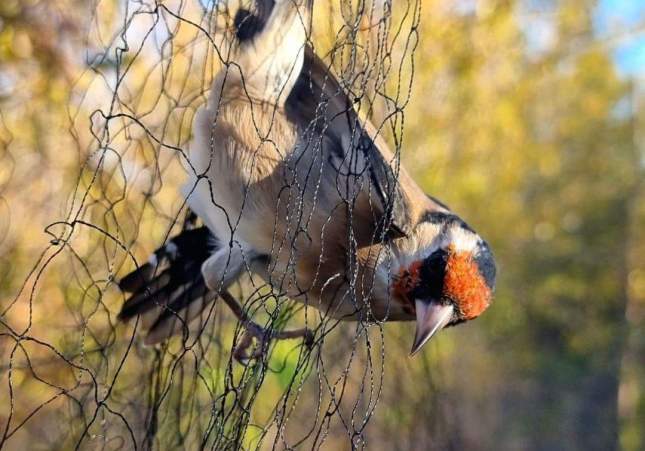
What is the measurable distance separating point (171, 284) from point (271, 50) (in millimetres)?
756

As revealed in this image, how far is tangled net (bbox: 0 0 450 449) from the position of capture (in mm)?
1607

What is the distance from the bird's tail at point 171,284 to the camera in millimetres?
2266

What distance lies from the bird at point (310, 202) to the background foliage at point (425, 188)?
0.11m

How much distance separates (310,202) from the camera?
1.97 m

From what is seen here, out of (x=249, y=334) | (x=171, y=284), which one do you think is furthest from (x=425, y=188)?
(x=249, y=334)

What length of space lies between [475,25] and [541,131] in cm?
434

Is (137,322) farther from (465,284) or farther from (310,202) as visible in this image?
(465,284)

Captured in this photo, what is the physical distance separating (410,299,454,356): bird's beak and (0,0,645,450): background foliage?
0.44 ft

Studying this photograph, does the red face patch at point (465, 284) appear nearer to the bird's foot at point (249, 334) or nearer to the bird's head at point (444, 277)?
the bird's head at point (444, 277)

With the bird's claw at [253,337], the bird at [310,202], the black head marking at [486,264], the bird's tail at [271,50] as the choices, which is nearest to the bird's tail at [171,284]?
the bird at [310,202]

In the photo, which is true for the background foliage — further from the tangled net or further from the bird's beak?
the bird's beak

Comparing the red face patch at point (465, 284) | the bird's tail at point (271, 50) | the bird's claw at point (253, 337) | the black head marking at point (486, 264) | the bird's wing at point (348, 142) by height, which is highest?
the bird's tail at point (271, 50)

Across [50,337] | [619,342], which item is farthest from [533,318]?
[50,337]

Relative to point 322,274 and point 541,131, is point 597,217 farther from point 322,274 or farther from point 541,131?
point 322,274
